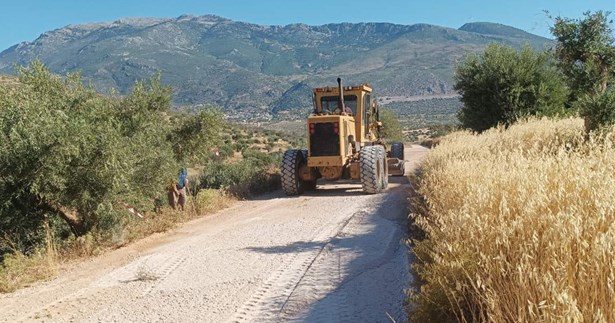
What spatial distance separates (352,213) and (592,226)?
7.84 metres

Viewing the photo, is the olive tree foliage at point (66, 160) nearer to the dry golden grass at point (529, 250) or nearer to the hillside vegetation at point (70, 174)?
the hillside vegetation at point (70, 174)

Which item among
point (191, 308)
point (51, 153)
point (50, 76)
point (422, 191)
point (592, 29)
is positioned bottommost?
point (191, 308)

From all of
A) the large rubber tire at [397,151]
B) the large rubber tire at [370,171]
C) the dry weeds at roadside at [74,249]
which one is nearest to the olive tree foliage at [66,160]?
the dry weeds at roadside at [74,249]

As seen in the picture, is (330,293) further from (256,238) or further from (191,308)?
(256,238)

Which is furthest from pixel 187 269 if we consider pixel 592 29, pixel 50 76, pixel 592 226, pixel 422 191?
pixel 592 29

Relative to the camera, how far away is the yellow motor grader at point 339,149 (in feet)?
46.5

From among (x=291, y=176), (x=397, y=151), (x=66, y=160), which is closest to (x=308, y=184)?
(x=291, y=176)

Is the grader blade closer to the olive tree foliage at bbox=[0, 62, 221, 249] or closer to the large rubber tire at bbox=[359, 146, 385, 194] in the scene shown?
the large rubber tire at bbox=[359, 146, 385, 194]

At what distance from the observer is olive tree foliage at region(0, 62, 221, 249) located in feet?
27.9

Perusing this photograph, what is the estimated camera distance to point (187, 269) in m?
7.49

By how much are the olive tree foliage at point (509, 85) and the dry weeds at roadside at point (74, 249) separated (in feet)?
45.6

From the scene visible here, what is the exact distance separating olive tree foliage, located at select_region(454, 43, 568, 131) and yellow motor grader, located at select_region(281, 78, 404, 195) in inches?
299

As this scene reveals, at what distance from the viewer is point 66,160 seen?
8.67m

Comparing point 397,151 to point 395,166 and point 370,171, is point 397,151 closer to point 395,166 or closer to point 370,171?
point 395,166
